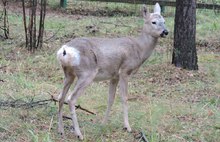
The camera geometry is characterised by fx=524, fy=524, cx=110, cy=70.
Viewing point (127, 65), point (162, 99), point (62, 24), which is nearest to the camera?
point (127, 65)

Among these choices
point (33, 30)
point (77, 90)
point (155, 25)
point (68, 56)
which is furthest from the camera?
point (33, 30)

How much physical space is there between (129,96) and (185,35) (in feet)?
8.16

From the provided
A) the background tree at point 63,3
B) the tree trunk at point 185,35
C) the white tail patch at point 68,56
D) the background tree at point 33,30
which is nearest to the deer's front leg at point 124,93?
the white tail patch at point 68,56

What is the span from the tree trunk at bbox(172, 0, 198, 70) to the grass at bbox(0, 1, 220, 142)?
0.26m

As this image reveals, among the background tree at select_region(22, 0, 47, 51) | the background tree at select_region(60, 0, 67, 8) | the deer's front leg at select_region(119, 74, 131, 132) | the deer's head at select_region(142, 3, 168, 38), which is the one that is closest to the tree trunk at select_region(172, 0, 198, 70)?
the background tree at select_region(22, 0, 47, 51)

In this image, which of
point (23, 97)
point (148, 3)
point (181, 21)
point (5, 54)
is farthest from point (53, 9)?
point (23, 97)

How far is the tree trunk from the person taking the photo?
9.78 metres

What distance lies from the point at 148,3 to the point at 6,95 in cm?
994

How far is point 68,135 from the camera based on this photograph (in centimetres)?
577

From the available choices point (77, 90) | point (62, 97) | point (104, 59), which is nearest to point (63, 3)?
point (104, 59)

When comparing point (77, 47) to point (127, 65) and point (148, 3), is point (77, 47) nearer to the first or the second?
point (127, 65)

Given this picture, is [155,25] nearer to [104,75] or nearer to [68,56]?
[104,75]

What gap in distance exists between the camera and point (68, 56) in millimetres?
5555

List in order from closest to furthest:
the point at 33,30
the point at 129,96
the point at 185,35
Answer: the point at 129,96 < the point at 185,35 < the point at 33,30
